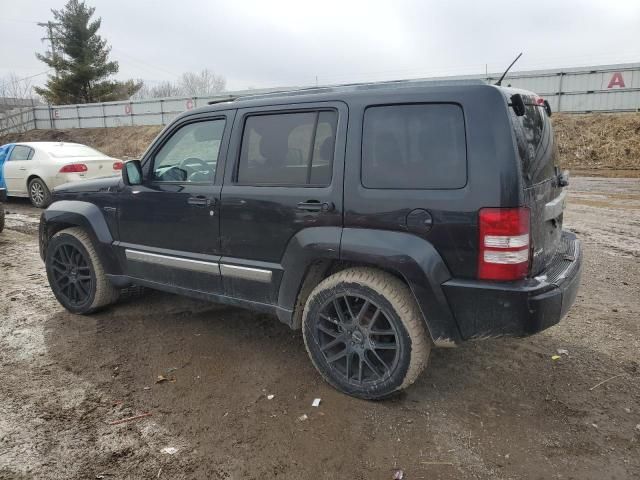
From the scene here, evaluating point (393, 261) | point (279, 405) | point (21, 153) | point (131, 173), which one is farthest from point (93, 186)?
point (21, 153)

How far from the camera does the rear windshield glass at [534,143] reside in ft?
8.57

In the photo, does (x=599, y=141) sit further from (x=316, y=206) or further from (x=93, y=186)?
(x=93, y=186)

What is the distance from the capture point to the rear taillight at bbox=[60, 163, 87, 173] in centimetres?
999

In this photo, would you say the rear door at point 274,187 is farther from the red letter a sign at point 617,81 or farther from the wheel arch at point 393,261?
the red letter a sign at point 617,81

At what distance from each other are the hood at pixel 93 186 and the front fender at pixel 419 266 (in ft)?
7.94

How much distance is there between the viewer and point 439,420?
2859 mm

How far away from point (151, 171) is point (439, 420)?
9.51 feet

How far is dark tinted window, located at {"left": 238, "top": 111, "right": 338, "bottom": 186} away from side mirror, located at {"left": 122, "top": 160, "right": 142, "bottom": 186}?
1030mm

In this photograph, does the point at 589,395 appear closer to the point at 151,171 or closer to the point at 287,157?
the point at 287,157

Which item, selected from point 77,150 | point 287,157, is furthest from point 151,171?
point 77,150

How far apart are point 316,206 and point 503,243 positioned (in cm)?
114

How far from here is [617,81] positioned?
19359 millimetres

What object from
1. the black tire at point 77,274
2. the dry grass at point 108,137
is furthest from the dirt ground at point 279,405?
the dry grass at point 108,137

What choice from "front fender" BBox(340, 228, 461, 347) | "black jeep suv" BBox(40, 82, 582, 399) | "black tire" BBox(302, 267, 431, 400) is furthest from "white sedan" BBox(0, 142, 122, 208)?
"front fender" BBox(340, 228, 461, 347)
